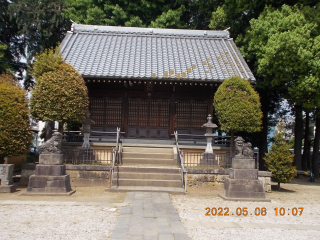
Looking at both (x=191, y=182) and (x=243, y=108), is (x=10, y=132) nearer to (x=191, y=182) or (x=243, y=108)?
(x=191, y=182)

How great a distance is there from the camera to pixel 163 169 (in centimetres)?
1094

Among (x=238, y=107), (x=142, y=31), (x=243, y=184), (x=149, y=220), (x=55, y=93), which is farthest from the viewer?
(x=142, y=31)

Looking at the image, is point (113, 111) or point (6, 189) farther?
point (113, 111)

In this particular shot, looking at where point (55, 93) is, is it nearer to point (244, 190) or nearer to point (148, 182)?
point (148, 182)

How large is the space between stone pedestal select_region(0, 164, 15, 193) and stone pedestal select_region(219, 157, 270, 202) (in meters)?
7.10

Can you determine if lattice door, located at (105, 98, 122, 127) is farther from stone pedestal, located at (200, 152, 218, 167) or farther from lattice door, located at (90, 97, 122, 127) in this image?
stone pedestal, located at (200, 152, 218, 167)

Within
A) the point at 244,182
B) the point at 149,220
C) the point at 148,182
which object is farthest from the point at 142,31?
the point at 149,220

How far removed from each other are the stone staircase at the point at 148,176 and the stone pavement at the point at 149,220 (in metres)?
1.26

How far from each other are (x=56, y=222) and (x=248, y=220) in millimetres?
4481

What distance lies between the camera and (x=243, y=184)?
929 cm

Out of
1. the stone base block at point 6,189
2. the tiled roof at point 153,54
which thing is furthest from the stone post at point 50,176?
the tiled roof at point 153,54

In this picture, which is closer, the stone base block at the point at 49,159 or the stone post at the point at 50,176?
the stone post at the point at 50,176

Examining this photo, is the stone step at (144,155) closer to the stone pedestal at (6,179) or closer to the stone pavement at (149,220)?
the stone pavement at (149,220)

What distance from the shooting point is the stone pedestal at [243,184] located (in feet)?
30.2
